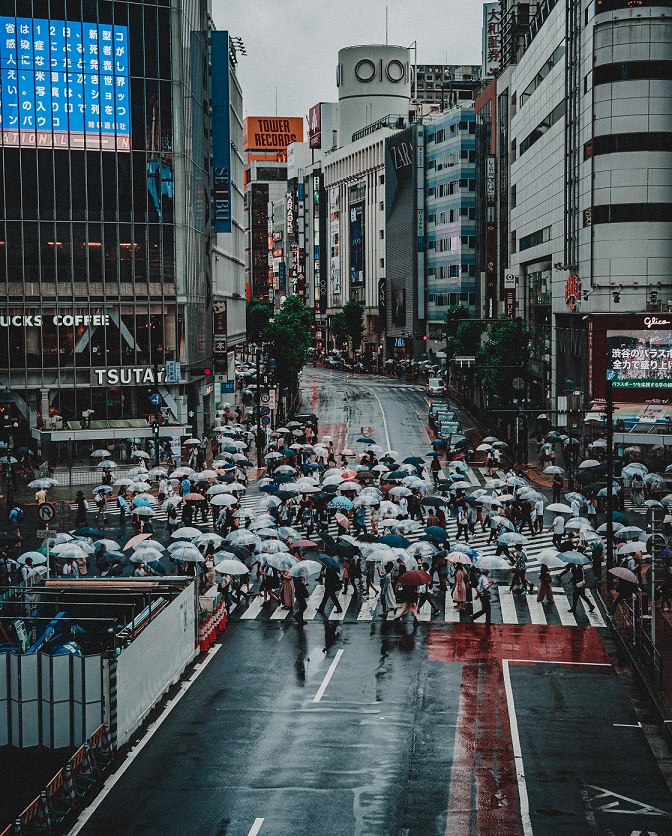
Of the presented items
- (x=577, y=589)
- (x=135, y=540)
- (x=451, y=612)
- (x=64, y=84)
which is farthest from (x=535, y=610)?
(x=64, y=84)

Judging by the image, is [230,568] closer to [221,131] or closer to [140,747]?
[140,747]

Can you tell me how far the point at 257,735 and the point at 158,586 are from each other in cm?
529

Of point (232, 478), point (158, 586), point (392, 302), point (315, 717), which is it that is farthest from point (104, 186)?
point (392, 302)

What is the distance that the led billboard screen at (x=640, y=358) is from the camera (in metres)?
60.7

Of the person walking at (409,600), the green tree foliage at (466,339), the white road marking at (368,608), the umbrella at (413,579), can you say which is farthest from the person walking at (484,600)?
the green tree foliage at (466,339)

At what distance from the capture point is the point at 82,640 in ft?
70.9

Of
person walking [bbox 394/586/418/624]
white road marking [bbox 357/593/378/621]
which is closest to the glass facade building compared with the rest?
white road marking [bbox 357/593/378/621]

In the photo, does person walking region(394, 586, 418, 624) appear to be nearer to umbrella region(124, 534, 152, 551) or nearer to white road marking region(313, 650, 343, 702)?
white road marking region(313, 650, 343, 702)

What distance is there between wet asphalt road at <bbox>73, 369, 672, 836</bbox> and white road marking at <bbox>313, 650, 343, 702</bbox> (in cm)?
5

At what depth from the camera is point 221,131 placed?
84625mm

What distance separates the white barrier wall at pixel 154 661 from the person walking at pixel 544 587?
10.6m

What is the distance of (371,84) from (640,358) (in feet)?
444

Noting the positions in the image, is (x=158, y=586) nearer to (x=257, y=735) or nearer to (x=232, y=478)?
(x=257, y=735)

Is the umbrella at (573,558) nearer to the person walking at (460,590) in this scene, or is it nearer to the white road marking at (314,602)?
the person walking at (460,590)
